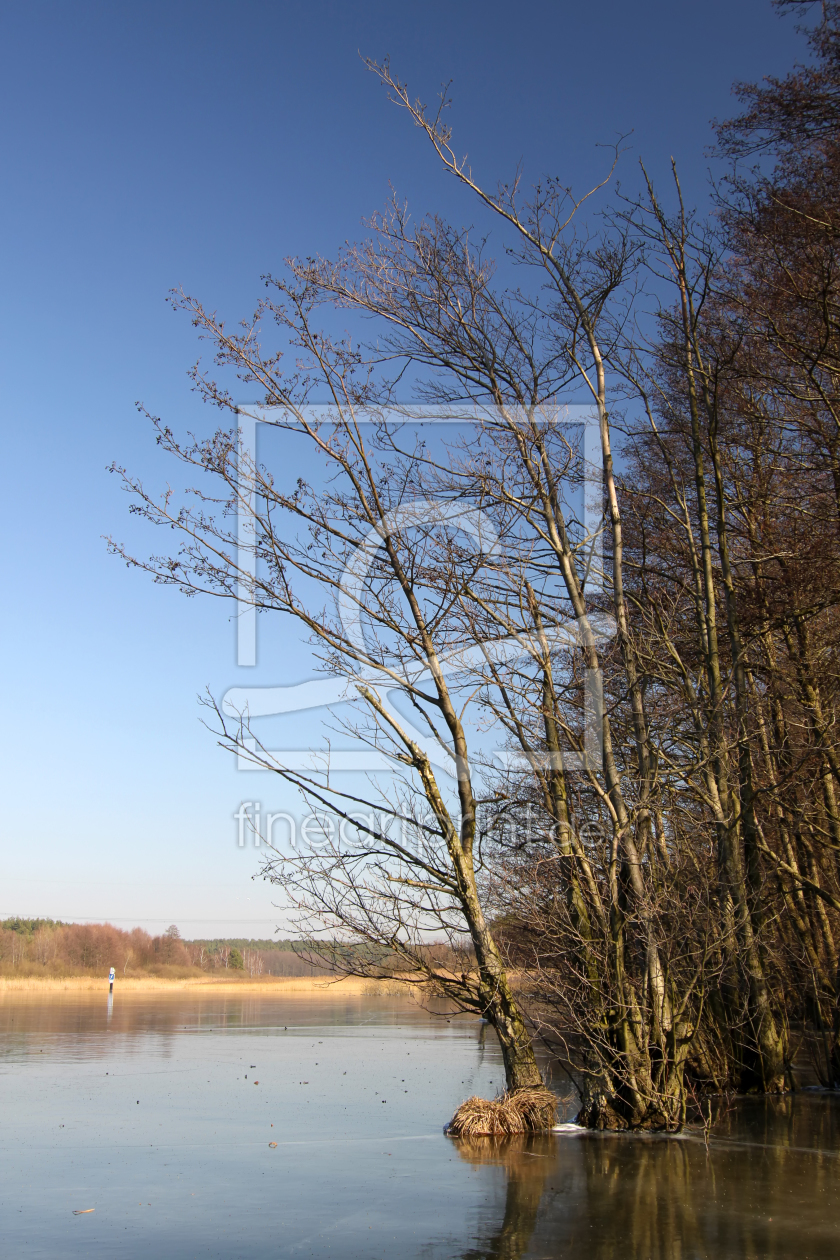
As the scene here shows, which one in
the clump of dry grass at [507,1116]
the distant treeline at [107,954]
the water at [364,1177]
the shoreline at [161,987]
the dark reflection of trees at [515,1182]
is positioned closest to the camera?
the dark reflection of trees at [515,1182]

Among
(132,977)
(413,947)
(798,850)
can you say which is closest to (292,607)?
(413,947)

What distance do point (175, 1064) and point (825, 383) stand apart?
13.9 m

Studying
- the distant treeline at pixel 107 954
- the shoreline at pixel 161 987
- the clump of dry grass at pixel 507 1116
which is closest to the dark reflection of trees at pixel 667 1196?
the clump of dry grass at pixel 507 1116

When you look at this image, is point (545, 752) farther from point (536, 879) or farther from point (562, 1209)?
point (562, 1209)

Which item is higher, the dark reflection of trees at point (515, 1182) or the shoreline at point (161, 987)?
the dark reflection of trees at point (515, 1182)

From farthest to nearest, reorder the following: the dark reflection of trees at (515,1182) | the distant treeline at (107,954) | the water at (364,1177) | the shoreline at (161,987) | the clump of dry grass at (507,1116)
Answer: the distant treeline at (107,954) < the shoreline at (161,987) < the clump of dry grass at (507,1116) < the water at (364,1177) < the dark reflection of trees at (515,1182)

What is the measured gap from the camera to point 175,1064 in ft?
51.4

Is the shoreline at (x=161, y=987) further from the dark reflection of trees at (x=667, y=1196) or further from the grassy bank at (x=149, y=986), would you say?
the dark reflection of trees at (x=667, y=1196)

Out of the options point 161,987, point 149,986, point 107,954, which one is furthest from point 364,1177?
A: point 107,954

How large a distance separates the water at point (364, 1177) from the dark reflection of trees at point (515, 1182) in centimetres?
2

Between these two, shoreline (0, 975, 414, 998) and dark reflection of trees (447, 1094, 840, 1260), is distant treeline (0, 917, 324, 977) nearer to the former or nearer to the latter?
shoreline (0, 975, 414, 998)

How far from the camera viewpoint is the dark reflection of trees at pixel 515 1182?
5.53 meters

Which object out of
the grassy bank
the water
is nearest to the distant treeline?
the grassy bank

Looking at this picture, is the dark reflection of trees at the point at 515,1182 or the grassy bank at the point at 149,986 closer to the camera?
the dark reflection of trees at the point at 515,1182
